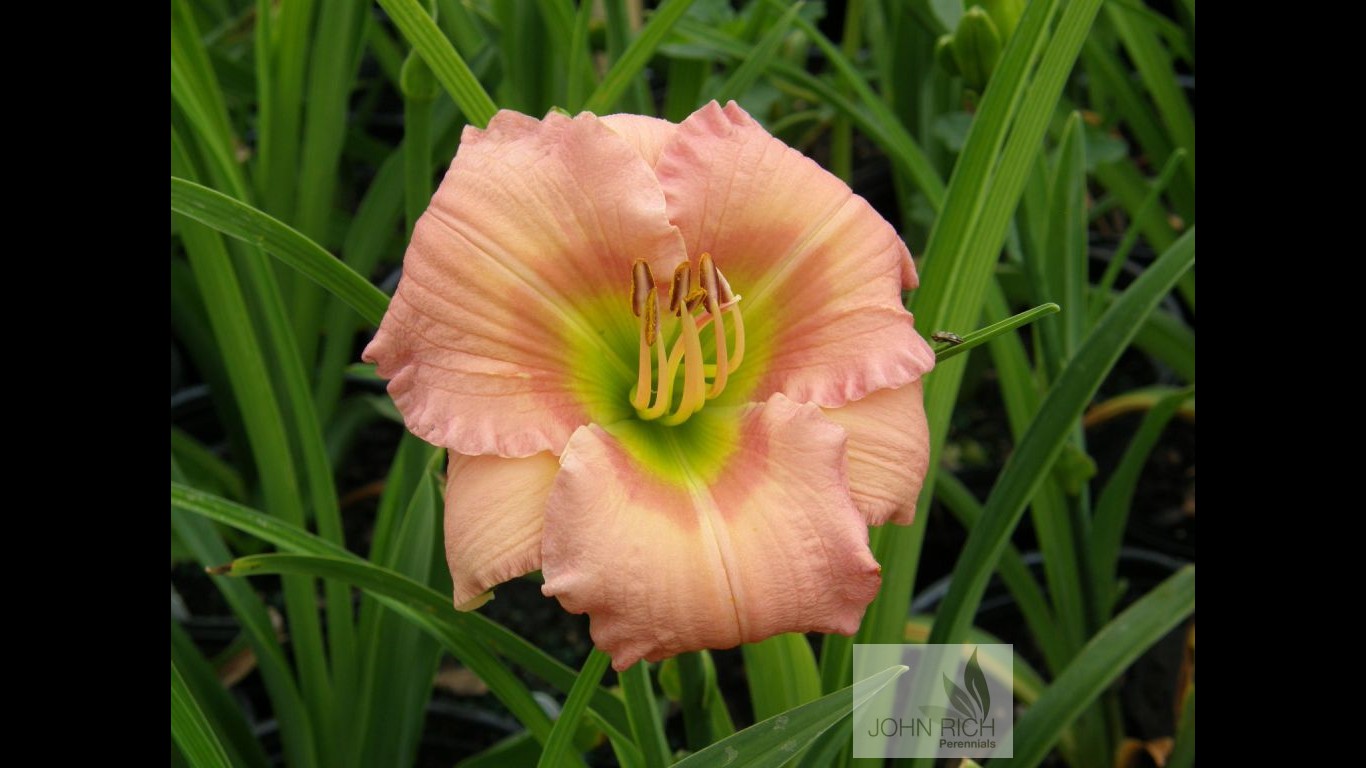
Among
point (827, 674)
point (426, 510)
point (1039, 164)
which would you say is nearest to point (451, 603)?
point (426, 510)

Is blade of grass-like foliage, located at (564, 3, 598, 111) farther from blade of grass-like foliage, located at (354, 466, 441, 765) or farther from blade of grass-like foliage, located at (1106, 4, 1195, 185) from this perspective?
blade of grass-like foliage, located at (1106, 4, 1195, 185)

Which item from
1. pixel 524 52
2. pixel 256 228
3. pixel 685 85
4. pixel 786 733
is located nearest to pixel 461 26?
pixel 524 52

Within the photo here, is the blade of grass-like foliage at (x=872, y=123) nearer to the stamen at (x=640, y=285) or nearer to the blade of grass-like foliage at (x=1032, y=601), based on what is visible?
the blade of grass-like foliage at (x=1032, y=601)

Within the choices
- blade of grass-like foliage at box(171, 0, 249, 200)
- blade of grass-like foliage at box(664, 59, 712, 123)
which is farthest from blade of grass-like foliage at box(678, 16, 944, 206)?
blade of grass-like foliage at box(171, 0, 249, 200)

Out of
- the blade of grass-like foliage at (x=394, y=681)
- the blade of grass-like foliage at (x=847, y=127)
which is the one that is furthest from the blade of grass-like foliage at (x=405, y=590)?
the blade of grass-like foliage at (x=847, y=127)

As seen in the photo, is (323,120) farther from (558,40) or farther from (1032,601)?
(1032,601)

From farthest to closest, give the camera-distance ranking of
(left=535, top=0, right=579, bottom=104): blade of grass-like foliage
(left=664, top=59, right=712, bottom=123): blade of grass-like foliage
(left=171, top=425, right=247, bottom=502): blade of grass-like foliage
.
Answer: (left=171, top=425, right=247, bottom=502): blade of grass-like foliage, (left=664, top=59, right=712, bottom=123): blade of grass-like foliage, (left=535, top=0, right=579, bottom=104): blade of grass-like foliage
